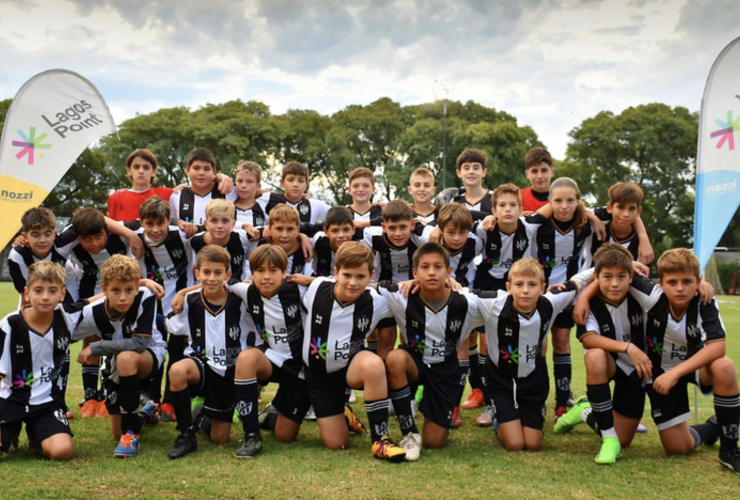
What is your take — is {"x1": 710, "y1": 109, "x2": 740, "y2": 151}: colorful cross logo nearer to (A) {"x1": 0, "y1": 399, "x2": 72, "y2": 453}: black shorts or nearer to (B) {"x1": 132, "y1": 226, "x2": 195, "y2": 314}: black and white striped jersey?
(B) {"x1": 132, "y1": 226, "x2": 195, "y2": 314}: black and white striped jersey

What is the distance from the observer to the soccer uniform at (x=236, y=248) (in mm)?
4785

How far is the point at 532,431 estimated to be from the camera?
383cm

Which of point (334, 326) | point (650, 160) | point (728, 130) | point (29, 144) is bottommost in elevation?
point (334, 326)

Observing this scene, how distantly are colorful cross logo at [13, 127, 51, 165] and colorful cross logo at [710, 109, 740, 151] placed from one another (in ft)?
17.8

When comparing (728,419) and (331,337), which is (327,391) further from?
(728,419)

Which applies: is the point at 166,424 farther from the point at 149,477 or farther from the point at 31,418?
the point at 149,477

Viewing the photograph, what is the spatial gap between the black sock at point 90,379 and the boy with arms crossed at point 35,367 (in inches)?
38.1

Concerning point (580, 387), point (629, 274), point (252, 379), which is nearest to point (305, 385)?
point (252, 379)


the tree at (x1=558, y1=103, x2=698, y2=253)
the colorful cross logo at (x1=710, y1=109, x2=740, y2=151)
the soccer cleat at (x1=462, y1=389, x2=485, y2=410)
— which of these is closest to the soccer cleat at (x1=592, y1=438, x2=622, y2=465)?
the soccer cleat at (x1=462, y1=389, x2=485, y2=410)

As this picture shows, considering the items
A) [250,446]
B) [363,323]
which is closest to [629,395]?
[363,323]

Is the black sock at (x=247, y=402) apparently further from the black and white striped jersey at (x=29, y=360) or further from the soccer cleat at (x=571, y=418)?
the soccer cleat at (x=571, y=418)

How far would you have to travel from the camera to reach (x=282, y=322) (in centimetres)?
399

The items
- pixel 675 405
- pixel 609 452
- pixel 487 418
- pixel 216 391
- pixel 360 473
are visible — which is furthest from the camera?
pixel 487 418

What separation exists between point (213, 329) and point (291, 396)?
644 mm
